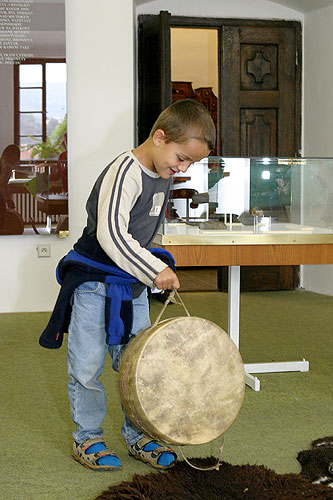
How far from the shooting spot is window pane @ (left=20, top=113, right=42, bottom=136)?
5168 mm

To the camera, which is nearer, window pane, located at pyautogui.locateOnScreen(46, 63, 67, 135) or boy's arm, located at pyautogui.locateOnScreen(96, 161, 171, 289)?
boy's arm, located at pyautogui.locateOnScreen(96, 161, 171, 289)

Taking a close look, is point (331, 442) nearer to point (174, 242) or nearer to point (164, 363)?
point (164, 363)

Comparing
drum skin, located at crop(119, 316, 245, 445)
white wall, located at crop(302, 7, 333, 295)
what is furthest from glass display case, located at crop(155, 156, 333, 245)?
white wall, located at crop(302, 7, 333, 295)

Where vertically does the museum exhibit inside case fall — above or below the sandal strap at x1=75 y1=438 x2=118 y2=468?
above

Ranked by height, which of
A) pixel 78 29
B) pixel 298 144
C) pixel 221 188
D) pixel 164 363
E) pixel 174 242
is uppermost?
pixel 78 29

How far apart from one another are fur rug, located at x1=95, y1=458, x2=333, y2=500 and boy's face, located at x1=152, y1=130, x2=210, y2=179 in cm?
95

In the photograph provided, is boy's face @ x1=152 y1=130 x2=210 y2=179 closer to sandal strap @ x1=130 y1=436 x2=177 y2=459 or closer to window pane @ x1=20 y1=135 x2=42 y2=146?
sandal strap @ x1=130 y1=436 x2=177 y2=459

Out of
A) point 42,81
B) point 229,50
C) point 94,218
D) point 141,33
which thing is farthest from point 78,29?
point 94,218

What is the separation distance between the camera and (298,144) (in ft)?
21.5

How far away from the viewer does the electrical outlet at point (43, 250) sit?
529cm

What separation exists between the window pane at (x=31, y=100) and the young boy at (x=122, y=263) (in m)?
3.14

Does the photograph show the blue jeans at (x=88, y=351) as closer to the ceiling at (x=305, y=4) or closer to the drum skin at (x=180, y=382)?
the drum skin at (x=180, y=382)

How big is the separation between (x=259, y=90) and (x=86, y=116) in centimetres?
190

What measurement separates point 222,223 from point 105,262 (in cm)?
119
